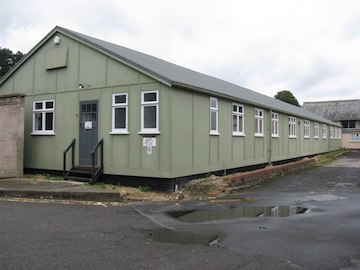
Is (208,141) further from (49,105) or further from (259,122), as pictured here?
(49,105)

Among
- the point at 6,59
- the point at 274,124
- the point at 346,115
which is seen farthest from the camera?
the point at 346,115

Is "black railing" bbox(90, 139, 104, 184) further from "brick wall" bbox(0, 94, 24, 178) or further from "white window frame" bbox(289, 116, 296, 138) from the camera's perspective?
"white window frame" bbox(289, 116, 296, 138)

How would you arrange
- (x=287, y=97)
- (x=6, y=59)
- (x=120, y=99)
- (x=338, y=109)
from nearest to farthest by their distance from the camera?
1. (x=120, y=99)
2. (x=6, y=59)
3. (x=338, y=109)
4. (x=287, y=97)

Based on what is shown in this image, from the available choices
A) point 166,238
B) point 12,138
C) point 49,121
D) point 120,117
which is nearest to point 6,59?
point 49,121

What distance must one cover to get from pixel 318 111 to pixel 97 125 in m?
54.0

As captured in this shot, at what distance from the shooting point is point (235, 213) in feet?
30.1

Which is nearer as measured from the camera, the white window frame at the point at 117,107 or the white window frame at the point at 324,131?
the white window frame at the point at 117,107

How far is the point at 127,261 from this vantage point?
5.31m

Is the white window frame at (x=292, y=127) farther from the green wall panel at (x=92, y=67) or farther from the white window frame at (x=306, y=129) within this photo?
the green wall panel at (x=92, y=67)

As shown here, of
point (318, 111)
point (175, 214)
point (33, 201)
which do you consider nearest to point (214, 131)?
point (175, 214)

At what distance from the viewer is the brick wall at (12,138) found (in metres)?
14.4

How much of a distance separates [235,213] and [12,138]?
32.1 feet

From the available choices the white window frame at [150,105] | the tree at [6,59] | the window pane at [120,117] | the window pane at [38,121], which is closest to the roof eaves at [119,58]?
the white window frame at [150,105]

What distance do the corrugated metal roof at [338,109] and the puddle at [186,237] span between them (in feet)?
180
